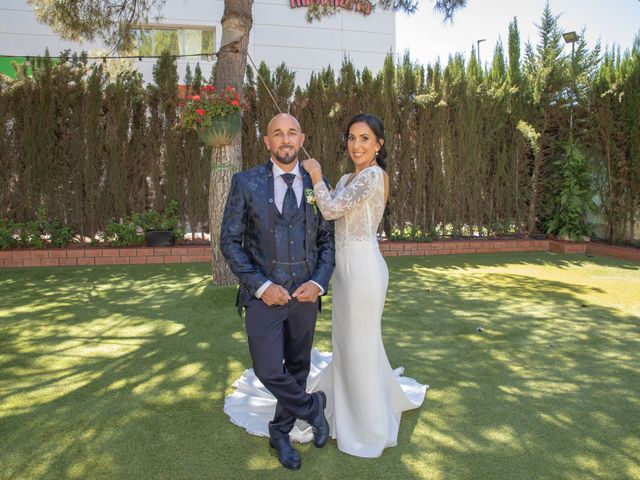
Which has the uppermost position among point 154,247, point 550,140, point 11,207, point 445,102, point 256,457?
point 445,102

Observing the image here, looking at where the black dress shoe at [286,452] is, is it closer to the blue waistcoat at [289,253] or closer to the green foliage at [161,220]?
the blue waistcoat at [289,253]

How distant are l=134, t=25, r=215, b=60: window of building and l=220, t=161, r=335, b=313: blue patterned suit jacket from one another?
18.7 meters

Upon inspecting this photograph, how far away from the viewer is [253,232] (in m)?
2.86

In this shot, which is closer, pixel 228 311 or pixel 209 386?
pixel 209 386

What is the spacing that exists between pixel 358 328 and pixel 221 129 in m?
4.53

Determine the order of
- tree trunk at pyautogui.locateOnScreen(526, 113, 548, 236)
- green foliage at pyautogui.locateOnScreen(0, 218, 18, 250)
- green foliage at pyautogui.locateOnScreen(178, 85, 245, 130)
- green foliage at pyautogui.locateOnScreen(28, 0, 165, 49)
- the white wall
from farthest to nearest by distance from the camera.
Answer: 1. the white wall
2. tree trunk at pyautogui.locateOnScreen(526, 113, 548, 236)
3. green foliage at pyautogui.locateOnScreen(0, 218, 18, 250)
4. green foliage at pyautogui.locateOnScreen(28, 0, 165, 49)
5. green foliage at pyautogui.locateOnScreen(178, 85, 245, 130)

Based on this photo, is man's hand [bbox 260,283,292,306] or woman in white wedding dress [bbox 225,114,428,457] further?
woman in white wedding dress [bbox 225,114,428,457]

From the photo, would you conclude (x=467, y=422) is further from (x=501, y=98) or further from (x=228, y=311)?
(x=501, y=98)

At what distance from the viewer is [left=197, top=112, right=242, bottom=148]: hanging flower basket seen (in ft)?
22.6

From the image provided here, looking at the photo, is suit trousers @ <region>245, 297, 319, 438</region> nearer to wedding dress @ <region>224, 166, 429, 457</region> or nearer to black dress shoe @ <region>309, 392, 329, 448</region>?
black dress shoe @ <region>309, 392, 329, 448</region>

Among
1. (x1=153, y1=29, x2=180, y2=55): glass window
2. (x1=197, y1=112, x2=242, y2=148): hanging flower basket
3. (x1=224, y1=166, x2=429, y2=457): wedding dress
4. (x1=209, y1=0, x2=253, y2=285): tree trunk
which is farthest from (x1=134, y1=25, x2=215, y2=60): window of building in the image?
(x1=224, y1=166, x2=429, y2=457): wedding dress

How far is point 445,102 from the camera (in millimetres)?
10523

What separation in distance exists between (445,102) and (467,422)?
832 centimetres

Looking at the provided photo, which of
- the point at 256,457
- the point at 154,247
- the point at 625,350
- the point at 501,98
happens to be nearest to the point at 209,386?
the point at 256,457
